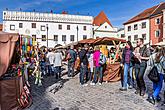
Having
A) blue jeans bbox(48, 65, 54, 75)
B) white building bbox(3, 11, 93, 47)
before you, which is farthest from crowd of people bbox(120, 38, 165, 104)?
white building bbox(3, 11, 93, 47)

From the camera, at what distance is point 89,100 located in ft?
22.7

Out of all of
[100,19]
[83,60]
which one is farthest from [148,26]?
[83,60]

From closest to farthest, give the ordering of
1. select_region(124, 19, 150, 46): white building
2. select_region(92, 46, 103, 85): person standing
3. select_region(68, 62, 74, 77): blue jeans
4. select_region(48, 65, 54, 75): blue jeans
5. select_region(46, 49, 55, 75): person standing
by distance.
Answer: select_region(92, 46, 103, 85): person standing
select_region(46, 49, 55, 75): person standing
select_region(68, 62, 74, 77): blue jeans
select_region(48, 65, 54, 75): blue jeans
select_region(124, 19, 150, 46): white building

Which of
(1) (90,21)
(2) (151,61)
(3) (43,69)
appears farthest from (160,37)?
(2) (151,61)

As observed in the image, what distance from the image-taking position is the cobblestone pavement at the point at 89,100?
6.11 m

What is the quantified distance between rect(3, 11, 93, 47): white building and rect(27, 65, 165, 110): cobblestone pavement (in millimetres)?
39902

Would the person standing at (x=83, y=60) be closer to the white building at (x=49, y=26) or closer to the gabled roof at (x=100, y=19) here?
the white building at (x=49, y=26)

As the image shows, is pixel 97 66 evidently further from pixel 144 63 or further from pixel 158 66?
pixel 158 66

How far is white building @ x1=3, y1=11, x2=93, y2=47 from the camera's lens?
48125mm

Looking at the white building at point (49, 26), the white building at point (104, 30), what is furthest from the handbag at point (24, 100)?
the white building at point (104, 30)

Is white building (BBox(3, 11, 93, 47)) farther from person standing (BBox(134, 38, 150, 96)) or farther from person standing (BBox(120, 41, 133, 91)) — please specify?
person standing (BBox(134, 38, 150, 96))

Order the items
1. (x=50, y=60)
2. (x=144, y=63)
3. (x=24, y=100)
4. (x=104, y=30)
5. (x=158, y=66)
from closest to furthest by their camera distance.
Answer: (x=24, y=100) < (x=158, y=66) < (x=144, y=63) < (x=50, y=60) < (x=104, y=30)

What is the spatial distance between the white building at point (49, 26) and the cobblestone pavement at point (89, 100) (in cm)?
3990

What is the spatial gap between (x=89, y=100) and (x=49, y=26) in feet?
148
